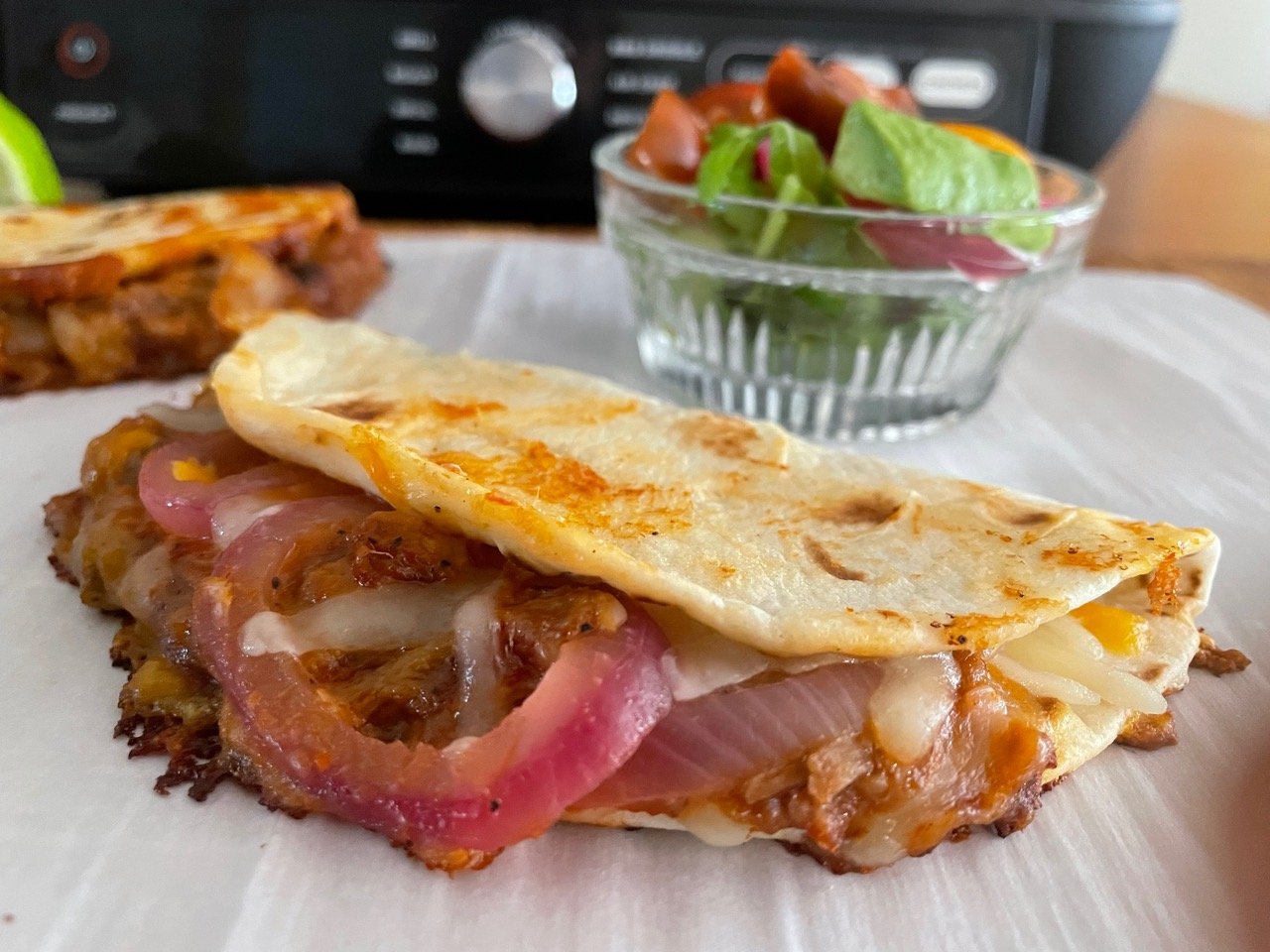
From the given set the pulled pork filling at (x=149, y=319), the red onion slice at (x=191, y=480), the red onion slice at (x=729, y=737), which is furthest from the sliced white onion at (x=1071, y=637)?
the pulled pork filling at (x=149, y=319)

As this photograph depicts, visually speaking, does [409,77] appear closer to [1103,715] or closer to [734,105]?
[734,105]

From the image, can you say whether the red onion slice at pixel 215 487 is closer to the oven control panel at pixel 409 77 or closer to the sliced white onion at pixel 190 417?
the sliced white onion at pixel 190 417

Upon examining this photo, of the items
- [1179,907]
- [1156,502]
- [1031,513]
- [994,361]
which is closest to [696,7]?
[994,361]

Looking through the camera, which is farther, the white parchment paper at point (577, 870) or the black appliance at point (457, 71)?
the black appliance at point (457, 71)

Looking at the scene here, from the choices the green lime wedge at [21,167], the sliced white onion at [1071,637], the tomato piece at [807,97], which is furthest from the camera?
the green lime wedge at [21,167]

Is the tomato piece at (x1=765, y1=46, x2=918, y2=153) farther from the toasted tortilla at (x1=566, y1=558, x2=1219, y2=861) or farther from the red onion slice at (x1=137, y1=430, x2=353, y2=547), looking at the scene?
the red onion slice at (x1=137, y1=430, x2=353, y2=547)

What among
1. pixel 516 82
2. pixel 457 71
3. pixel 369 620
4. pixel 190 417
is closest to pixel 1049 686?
pixel 369 620

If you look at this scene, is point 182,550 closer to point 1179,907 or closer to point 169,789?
point 169,789
